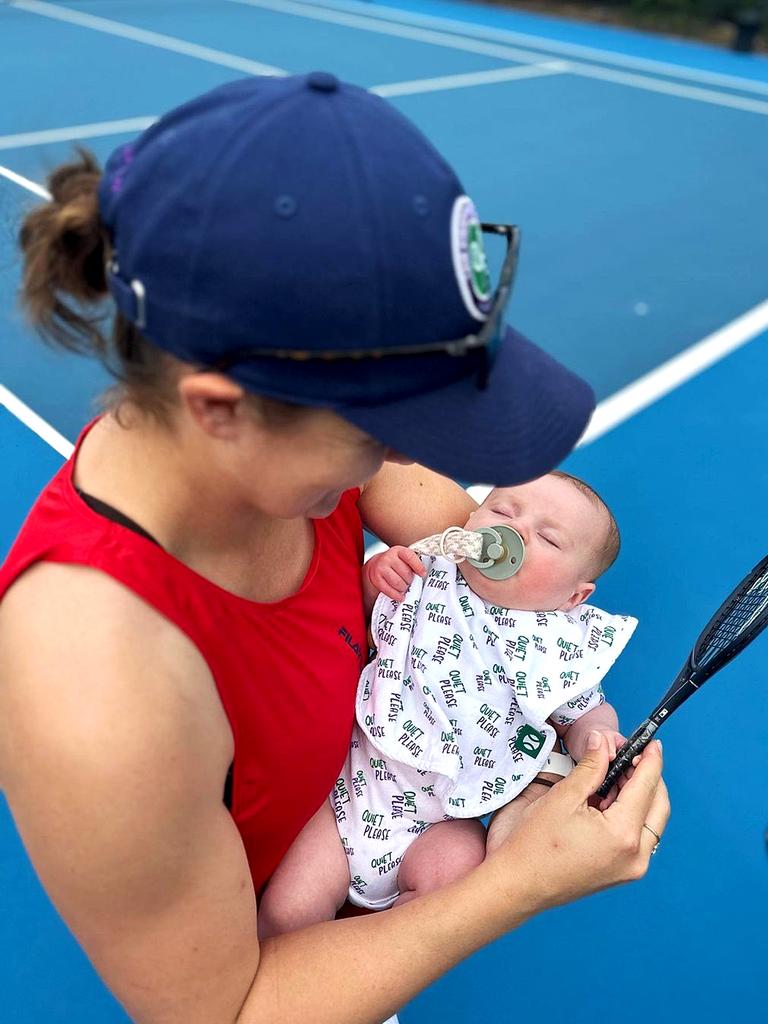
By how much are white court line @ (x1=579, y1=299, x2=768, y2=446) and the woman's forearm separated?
2.50m

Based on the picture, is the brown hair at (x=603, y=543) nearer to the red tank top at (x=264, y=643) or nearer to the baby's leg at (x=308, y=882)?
the red tank top at (x=264, y=643)

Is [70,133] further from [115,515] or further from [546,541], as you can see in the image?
[115,515]

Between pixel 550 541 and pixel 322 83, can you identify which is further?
pixel 550 541

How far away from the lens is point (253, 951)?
1306 millimetres

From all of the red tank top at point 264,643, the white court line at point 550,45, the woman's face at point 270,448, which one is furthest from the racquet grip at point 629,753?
the white court line at point 550,45

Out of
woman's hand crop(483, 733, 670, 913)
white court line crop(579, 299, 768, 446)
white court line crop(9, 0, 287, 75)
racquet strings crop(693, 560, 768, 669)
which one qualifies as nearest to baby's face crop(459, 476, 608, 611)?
racquet strings crop(693, 560, 768, 669)

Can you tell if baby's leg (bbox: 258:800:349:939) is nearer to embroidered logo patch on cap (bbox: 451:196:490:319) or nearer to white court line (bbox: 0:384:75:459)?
embroidered logo patch on cap (bbox: 451:196:490:319)

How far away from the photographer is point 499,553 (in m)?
1.98

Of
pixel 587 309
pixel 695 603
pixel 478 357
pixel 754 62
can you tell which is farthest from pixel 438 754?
pixel 754 62

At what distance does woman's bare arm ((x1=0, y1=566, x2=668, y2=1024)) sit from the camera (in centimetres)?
107

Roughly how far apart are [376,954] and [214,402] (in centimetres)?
76

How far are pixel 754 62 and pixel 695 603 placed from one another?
318 inches

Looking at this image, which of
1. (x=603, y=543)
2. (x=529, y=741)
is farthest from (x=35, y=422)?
(x=529, y=741)

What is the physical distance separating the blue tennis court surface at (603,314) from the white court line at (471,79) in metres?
0.05
